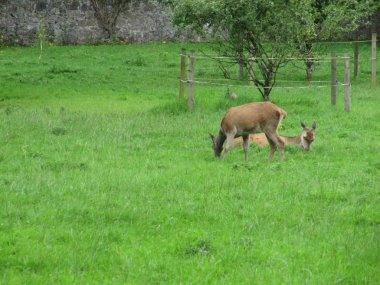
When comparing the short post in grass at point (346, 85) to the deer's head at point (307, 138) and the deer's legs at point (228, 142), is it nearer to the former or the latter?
the deer's head at point (307, 138)

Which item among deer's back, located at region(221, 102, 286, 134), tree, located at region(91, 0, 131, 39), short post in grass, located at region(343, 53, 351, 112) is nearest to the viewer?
deer's back, located at region(221, 102, 286, 134)

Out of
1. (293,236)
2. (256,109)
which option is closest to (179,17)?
(256,109)

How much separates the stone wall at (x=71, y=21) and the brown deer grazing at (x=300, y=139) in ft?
61.7

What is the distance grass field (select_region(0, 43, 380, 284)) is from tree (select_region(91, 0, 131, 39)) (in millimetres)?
14505

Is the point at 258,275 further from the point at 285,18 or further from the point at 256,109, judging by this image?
the point at 285,18

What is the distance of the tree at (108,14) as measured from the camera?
108 feet

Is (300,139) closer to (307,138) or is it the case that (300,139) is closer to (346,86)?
(307,138)

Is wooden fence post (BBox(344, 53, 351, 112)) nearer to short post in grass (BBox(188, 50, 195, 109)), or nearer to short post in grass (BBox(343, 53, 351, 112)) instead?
short post in grass (BBox(343, 53, 351, 112))

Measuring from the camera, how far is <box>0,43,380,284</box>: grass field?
7410 millimetres

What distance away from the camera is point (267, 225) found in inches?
344

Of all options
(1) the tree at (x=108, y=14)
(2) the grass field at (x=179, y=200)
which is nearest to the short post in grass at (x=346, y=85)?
(2) the grass field at (x=179, y=200)

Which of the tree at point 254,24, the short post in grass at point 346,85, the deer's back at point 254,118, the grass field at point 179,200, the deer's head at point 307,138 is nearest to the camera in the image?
the grass field at point 179,200

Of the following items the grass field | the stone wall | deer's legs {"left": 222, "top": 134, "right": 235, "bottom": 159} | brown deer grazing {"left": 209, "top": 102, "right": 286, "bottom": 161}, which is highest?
the stone wall

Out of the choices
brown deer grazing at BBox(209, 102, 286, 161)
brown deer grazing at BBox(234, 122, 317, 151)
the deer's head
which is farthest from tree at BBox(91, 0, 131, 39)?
brown deer grazing at BBox(209, 102, 286, 161)
